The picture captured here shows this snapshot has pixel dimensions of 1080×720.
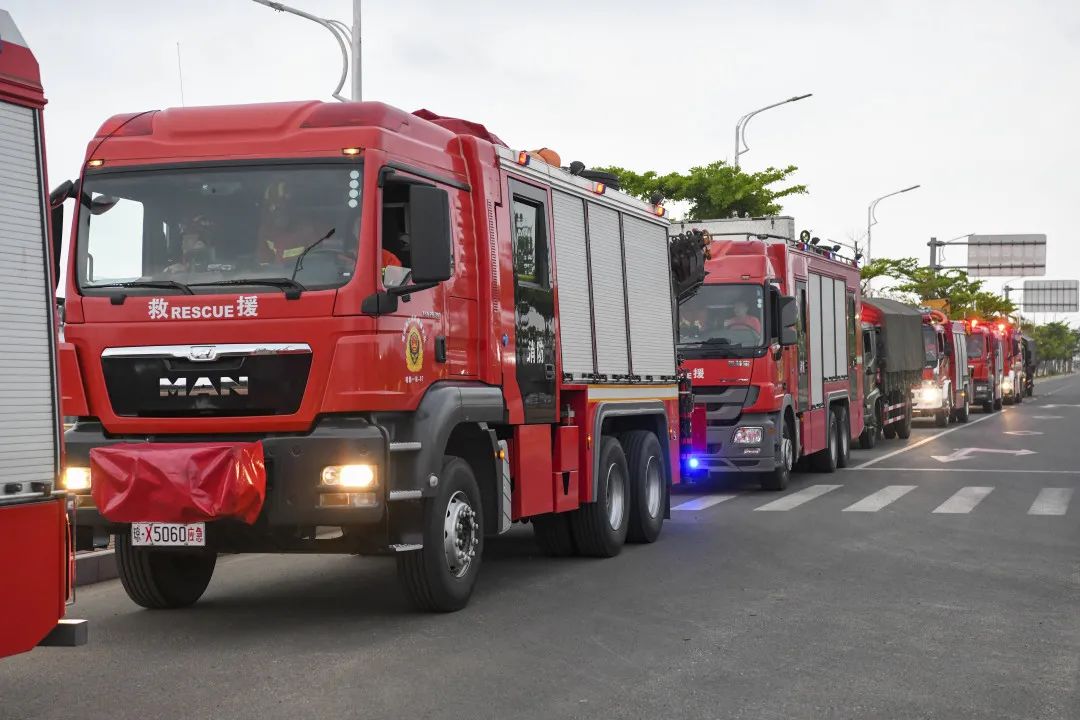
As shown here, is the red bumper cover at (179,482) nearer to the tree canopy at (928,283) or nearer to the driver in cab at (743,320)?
the driver in cab at (743,320)

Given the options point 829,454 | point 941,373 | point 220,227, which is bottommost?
point 829,454

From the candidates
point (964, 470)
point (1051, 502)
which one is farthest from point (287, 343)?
point (964, 470)

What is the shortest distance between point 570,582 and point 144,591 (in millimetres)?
2997

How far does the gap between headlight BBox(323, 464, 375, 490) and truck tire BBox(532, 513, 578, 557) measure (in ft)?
12.2

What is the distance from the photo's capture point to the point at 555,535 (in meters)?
11.4

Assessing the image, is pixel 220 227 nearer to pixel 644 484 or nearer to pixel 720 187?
pixel 644 484

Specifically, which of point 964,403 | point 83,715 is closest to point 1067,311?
point 964,403

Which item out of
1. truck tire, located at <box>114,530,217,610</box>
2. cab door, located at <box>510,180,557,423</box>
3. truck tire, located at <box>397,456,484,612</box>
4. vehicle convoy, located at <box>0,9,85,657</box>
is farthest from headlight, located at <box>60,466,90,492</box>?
cab door, located at <box>510,180,557,423</box>

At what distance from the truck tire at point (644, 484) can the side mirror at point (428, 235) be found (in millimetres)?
4491

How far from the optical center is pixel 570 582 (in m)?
10.1

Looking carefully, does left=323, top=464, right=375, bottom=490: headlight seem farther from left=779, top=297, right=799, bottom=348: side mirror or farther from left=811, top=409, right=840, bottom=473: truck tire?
left=811, top=409, right=840, bottom=473: truck tire

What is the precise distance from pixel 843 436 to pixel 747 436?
4777 millimetres

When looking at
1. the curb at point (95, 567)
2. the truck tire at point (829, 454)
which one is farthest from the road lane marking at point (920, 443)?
the curb at point (95, 567)

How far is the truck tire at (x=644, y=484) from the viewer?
12.1 m
